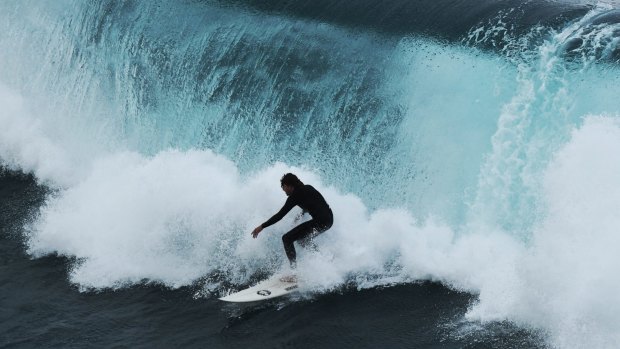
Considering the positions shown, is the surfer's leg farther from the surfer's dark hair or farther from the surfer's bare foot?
the surfer's dark hair

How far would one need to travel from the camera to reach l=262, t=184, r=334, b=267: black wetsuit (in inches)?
496

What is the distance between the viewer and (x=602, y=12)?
14297 mm

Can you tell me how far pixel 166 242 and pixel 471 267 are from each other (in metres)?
5.15

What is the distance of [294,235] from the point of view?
12.8 meters

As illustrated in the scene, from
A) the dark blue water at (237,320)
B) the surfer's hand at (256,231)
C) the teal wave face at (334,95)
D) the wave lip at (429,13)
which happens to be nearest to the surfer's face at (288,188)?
the surfer's hand at (256,231)

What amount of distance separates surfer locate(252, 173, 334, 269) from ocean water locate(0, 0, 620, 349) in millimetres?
350

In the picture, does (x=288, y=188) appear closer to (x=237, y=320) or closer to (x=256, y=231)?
(x=256, y=231)

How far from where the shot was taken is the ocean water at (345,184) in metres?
11.6

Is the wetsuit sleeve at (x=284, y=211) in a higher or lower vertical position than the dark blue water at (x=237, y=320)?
higher

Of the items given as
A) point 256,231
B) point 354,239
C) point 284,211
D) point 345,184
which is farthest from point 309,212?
point 345,184

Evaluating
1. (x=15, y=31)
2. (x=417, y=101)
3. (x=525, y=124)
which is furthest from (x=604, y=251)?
(x=15, y=31)

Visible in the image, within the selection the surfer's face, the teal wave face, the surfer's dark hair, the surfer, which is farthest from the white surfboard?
the teal wave face

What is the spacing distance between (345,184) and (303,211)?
82.6 inches

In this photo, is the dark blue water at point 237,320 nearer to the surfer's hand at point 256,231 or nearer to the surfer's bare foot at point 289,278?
the surfer's bare foot at point 289,278
